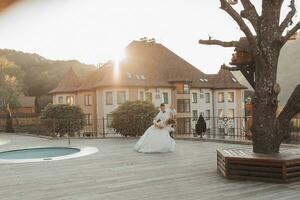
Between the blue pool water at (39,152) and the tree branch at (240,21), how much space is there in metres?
9.10

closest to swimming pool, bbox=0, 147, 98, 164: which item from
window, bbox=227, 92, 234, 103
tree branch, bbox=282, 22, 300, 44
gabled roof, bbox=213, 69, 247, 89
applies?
tree branch, bbox=282, 22, 300, 44

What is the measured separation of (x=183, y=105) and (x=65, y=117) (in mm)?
22425

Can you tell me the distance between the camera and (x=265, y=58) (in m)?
8.05

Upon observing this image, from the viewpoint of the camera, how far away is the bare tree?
8.02 metres

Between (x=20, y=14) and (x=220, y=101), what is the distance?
4172 cm

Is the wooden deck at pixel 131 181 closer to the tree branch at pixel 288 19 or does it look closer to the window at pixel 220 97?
the tree branch at pixel 288 19

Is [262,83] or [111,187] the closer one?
[111,187]

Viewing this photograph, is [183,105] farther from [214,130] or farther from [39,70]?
[39,70]

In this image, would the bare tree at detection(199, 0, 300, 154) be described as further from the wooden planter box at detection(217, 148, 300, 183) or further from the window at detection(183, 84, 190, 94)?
the window at detection(183, 84, 190, 94)

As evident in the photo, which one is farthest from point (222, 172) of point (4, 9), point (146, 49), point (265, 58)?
point (146, 49)

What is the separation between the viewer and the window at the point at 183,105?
47500 mm

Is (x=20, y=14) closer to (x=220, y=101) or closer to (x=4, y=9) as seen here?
(x=4, y=9)

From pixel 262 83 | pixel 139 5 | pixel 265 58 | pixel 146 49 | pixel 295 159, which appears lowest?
pixel 295 159

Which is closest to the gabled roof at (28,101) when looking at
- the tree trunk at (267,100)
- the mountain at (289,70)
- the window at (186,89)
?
the window at (186,89)
